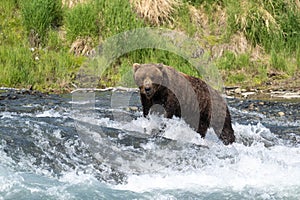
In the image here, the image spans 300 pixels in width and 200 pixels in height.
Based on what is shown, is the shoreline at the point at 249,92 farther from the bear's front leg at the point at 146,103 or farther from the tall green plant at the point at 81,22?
the bear's front leg at the point at 146,103

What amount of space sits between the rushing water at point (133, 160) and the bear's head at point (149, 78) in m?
0.38

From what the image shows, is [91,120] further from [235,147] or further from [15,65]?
[15,65]

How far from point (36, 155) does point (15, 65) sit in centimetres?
567

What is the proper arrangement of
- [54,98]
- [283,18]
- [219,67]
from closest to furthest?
[54,98] < [219,67] < [283,18]

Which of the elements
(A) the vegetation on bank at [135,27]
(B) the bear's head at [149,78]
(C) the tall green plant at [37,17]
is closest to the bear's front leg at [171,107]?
(B) the bear's head at [149,78]

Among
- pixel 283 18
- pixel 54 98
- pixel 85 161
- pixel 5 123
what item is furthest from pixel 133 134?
pixel 283 18

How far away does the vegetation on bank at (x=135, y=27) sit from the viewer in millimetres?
11461

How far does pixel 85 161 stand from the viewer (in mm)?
5734

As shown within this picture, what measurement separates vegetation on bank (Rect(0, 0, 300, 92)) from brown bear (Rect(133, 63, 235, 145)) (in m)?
4.06

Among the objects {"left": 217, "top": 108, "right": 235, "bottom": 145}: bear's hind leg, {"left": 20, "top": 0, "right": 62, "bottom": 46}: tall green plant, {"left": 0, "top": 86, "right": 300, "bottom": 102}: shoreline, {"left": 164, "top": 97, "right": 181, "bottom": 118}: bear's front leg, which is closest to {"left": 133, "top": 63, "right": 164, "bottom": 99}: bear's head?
{"left": 164, "top": 97, "right": 181, "bottom": 118}: bear's front leg

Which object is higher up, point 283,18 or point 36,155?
point 283,18

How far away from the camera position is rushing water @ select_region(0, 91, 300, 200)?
5203mm

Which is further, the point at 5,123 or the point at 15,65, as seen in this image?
the point at 15,65

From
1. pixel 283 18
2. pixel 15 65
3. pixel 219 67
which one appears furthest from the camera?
pixel 283 18
